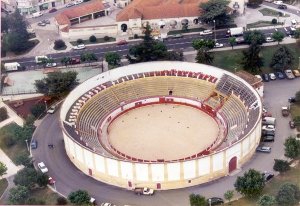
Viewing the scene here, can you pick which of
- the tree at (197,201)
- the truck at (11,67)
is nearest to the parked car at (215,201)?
the tree at (197,201)

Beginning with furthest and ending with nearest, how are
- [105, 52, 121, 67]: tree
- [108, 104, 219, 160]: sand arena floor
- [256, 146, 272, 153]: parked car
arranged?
[105, 52, 121, 67]: tree → [108, 104, 219, 160]: sand arena floor → [256, 146, 272, 153]: parked car

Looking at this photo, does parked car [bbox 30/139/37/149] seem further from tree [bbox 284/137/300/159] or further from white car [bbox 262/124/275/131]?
tree [bbox 284/137/300/159]

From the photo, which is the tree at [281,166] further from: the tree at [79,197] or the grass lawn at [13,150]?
the grass lawn at [13,150]

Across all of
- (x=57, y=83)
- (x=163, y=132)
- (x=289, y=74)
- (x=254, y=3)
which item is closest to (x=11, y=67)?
(x=57, y=83)

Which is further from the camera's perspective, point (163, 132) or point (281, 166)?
point (163, 132)

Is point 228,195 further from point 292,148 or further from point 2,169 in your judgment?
point 2,169

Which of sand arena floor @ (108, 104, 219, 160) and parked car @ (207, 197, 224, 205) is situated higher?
sand arena floor @ (108, 104, 219, 160)

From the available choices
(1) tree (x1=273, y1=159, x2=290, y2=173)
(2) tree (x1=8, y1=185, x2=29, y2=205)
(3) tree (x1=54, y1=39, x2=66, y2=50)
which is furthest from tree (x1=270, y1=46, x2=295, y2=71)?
(2) tree (x1=8, y1=185, x2=29, y2=205)
